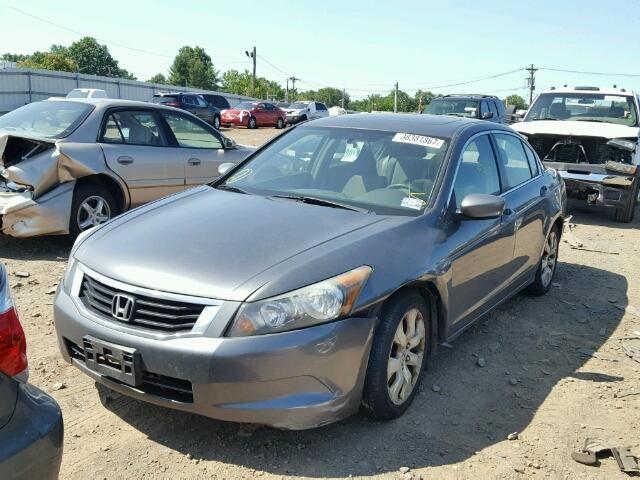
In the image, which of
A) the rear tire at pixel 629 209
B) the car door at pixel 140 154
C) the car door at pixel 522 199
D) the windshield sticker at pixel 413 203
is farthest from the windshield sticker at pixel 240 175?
the rear tire at pixel 629 209

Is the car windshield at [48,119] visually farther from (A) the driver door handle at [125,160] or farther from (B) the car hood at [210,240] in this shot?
(B) the car hood at [210,240]

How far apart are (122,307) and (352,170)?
6.15 ft

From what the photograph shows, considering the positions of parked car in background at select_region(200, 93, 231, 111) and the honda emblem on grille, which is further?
parked car in background at select_region(200, 93, 231, 111)

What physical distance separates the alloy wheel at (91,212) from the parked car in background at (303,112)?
1126 inches

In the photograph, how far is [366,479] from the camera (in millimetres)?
2979

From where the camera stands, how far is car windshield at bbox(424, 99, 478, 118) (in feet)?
49.2

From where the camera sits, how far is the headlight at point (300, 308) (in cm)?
287

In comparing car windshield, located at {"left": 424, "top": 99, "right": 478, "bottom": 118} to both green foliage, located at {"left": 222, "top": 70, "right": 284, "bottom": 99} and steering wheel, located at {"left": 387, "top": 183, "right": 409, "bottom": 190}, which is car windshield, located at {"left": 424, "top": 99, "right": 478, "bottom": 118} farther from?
green foliage, located at {"left": 222, "top": 70, "right": 284, "bottom": 99}

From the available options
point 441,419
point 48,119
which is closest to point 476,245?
point 441,419

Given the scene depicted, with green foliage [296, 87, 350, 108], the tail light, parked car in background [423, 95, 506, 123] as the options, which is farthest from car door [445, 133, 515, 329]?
green foliage [296, 87, 350, 108]

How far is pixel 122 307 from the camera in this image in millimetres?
3029

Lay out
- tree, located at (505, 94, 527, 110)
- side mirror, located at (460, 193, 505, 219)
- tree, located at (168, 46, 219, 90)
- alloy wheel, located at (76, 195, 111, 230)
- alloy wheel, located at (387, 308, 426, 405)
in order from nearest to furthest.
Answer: alloy wheel, located at (387, 308, 426, 405) → side mirror, located at (460, 193, 505, 219) → alloy wheel, located at (76, 195, 111, 230) → tree, located at (505, 94, 527, 110) → tree, located at (168, 46, 219, 90)

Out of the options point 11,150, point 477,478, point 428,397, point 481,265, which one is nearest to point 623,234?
point 481,265

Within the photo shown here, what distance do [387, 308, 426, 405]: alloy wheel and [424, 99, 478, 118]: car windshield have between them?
12.0 m
